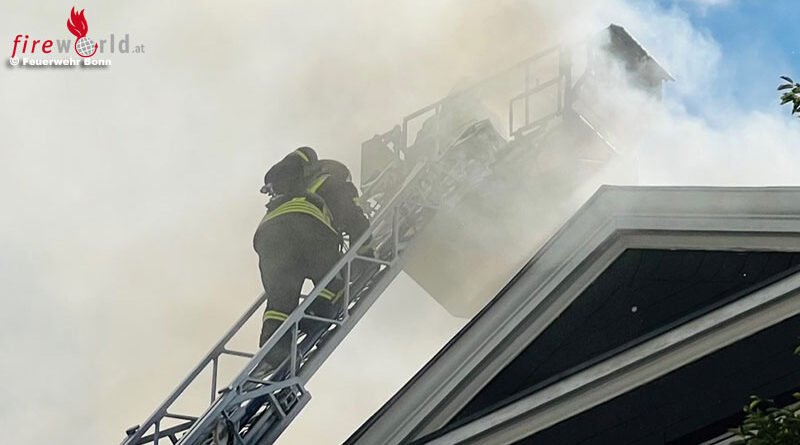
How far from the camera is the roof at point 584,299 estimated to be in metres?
7.08

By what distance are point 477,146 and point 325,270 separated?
2.31 meters

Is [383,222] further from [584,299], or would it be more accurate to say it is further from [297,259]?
[584,299]

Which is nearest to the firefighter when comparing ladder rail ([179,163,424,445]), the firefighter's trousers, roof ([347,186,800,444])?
the firefighter's trousers

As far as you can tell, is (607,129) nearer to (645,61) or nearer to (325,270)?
(645,61)

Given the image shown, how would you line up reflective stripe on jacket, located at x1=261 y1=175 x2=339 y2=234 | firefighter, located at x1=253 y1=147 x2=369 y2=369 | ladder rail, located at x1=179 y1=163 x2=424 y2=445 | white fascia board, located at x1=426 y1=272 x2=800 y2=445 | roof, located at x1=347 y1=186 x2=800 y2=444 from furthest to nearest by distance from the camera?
1. reflective stripe on jacket, located at x1=261 y1=175 x2=339 y2=234
2. firefighter, located at x1=253 y1=147 x2=369 y2=369
3. ladder rail, located at x1=179 y1=163 x2=424 y2=445
4. roof, located at x1=347 y1=186 x2=800 y2=444
5. white fascia board, located at x1=426 y1=272 x2=800 y2=445

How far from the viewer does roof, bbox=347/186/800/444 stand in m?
7.08

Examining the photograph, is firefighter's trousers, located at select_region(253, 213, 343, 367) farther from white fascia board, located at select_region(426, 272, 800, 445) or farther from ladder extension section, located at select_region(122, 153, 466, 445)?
white fascia board, located at select_region(426, 272, 800, 445)

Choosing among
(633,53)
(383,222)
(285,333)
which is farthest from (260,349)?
(633,53)

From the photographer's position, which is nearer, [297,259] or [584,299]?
[584,299]

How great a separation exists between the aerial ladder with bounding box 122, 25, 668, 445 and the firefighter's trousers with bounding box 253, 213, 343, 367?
12cm

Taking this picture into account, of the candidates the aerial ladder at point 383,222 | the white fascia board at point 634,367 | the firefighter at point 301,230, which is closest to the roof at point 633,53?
the aerial ladder at point 383,222

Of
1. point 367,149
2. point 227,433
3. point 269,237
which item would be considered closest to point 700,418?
point 227,433

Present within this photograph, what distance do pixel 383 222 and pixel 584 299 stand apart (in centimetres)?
342

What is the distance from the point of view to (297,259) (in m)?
10.2
